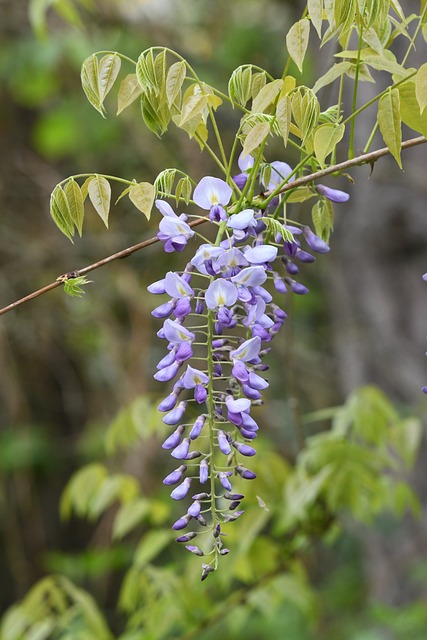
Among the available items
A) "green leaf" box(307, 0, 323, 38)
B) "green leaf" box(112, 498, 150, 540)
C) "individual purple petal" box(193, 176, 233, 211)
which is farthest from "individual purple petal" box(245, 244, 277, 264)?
"green leaf" box(112, 498, 150, 540)

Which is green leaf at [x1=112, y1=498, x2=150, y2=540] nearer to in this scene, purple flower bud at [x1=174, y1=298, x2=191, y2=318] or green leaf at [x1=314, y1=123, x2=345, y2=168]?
purple flower bud at [x1=174, y1=298, x2=191, y2=318]

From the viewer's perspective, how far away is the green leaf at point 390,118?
106 centimetres

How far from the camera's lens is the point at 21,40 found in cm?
471

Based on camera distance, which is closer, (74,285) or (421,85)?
(421,85)

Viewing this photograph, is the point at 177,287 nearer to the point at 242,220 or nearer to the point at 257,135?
the point at 242,220

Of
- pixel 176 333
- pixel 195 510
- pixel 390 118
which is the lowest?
pixel 195 510

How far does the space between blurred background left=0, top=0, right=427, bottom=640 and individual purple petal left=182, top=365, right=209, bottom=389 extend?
2730 mm

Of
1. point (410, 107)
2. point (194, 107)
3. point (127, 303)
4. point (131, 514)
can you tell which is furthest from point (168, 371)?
point (127, 303)

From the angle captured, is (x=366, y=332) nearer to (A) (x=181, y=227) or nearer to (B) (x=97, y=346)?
(B) (x=97, y=346)

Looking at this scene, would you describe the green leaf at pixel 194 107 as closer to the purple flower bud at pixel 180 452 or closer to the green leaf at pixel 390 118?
the green leaf at pixel 390 118

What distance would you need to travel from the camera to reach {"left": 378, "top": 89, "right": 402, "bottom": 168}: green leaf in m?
1.06

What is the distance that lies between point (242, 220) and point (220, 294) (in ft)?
0.34

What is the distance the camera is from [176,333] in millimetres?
1059

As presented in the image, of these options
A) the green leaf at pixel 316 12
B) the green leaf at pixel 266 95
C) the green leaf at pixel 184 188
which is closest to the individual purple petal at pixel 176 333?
the green leaf at pixel 184 188
